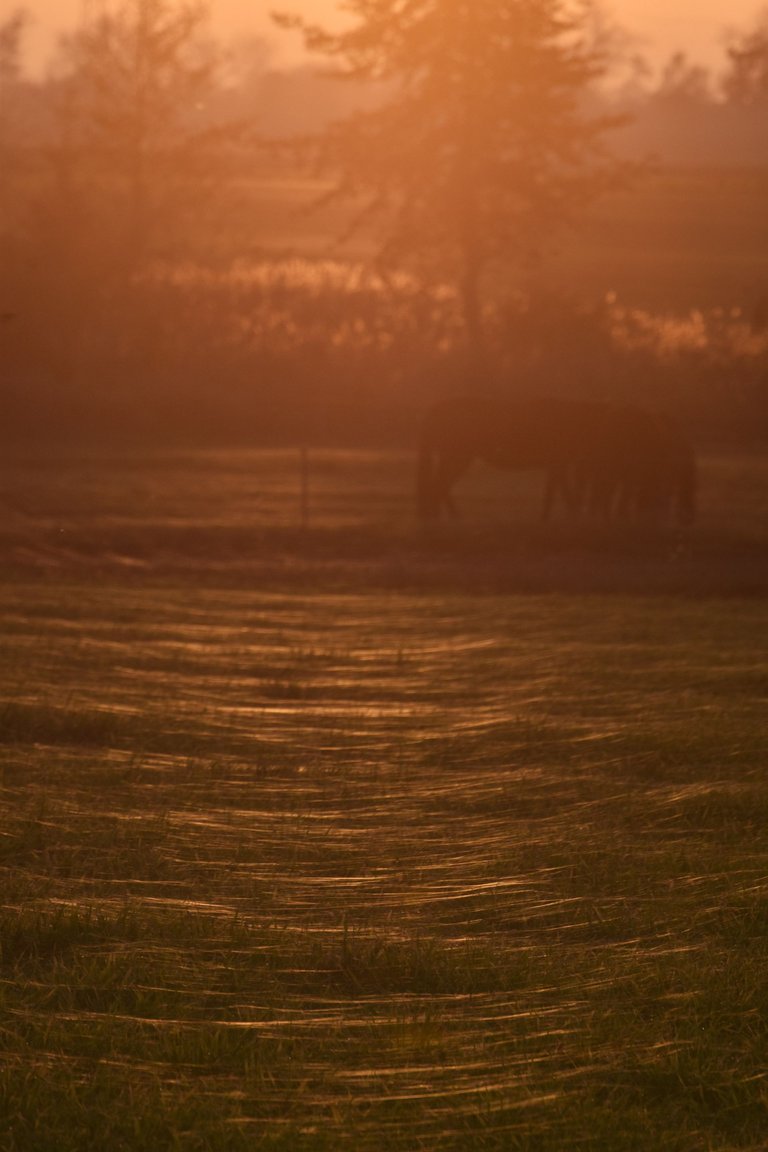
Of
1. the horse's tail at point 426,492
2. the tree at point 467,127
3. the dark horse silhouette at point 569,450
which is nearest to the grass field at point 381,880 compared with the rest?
the dark horse silhouette at point 569,450

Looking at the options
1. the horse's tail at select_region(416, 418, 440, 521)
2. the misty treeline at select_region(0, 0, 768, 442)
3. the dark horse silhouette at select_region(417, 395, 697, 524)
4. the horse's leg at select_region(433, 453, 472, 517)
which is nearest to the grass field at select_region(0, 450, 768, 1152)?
the dark horse silhouette at select_region(417, 395, 697, 524)

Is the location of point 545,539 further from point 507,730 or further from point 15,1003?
point 15,1003

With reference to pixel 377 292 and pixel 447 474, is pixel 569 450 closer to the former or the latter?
pixel 447 474

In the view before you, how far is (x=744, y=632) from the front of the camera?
10711mm

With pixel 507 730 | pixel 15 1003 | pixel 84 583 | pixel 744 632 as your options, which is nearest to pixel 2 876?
pixel 15 1003

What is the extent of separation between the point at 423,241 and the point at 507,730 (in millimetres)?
34130

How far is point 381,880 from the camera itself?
14.7 ft

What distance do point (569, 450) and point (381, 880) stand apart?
1615 centimetres

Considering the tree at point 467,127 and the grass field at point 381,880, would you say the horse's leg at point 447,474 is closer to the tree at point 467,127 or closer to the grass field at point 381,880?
the grass field at point 381,880

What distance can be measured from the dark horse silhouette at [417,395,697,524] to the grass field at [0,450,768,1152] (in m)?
8.31

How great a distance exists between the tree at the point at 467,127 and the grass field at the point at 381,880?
29.1 meters

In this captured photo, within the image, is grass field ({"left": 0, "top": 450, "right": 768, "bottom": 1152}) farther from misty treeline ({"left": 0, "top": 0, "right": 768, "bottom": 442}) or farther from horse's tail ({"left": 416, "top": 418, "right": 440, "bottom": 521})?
misty treeline ({"left": 0, "top": 0, "right": 768, "bottom": 442})

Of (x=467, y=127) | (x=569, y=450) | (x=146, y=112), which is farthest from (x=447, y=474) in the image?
(x=146, y=112)

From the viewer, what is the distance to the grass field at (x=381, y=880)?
3.02m
